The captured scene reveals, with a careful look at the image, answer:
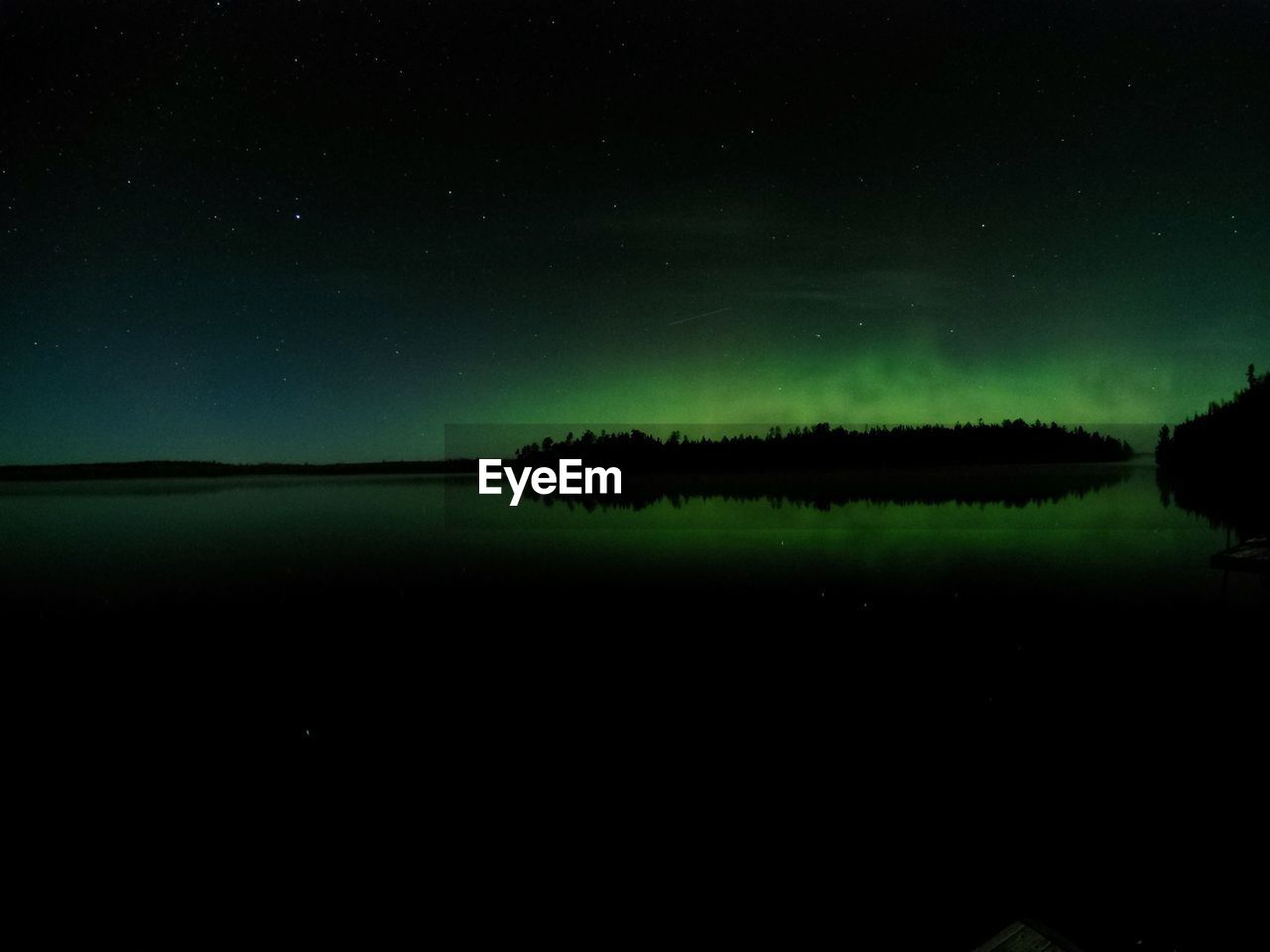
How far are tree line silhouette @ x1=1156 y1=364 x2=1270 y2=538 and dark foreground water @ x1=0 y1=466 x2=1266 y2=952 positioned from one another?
23873 millimetres

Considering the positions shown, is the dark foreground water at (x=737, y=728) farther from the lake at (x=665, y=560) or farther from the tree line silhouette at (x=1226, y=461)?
the tree line silhouette at (x=1226, y=461)

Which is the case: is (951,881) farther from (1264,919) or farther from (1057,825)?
(1264,919)

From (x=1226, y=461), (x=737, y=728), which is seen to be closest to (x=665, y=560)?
(x=737, y=728)

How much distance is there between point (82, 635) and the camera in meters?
15.8

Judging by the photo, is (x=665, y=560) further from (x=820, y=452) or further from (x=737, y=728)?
(x=820, y=452)

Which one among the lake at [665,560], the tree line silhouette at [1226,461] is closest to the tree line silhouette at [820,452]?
the tree line silhouette at [1226,461]

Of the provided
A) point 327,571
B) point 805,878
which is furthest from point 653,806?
point 327,571

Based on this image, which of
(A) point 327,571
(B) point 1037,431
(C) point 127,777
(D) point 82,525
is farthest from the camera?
(B) point 1037,431

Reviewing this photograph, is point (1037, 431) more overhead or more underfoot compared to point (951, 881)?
more overhead

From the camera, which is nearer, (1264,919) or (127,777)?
(1264,919)

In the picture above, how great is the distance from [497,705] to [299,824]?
373 cm

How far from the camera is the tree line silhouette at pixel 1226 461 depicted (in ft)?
131

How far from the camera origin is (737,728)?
923 cm

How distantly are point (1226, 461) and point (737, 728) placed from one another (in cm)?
10964
